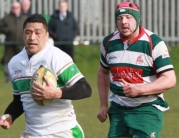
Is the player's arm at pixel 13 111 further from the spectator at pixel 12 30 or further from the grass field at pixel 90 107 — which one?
the spectator at pixel 12 30

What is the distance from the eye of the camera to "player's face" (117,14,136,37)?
6.89 m

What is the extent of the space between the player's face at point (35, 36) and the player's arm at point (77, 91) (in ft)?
1.50

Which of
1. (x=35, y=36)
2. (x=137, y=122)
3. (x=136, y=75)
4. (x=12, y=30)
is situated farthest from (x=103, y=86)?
(x=12, y=30)

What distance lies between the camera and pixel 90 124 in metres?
12.0

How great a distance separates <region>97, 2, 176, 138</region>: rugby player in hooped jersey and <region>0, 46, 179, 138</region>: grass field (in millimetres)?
3600

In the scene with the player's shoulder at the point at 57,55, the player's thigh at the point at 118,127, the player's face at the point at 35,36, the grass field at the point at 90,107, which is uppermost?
the player's face at the point at 35,36

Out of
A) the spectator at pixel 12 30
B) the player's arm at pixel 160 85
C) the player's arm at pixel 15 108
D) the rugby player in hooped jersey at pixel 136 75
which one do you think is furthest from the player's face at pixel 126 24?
the spectator at pixel 12 30

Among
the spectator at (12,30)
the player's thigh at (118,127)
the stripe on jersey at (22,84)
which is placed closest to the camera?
the stripe on jersey at (22,84)

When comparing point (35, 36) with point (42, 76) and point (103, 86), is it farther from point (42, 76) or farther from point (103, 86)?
point (103, 86)

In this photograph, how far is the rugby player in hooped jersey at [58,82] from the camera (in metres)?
6.29

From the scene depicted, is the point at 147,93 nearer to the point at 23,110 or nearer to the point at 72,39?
the point at 23,110

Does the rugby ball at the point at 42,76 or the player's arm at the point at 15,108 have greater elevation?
the rugby ball at the point at 42,76

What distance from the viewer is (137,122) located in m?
6.93

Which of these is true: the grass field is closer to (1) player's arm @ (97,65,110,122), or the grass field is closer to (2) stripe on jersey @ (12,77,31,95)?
(1) player's arm @ (97,65,110,122)
